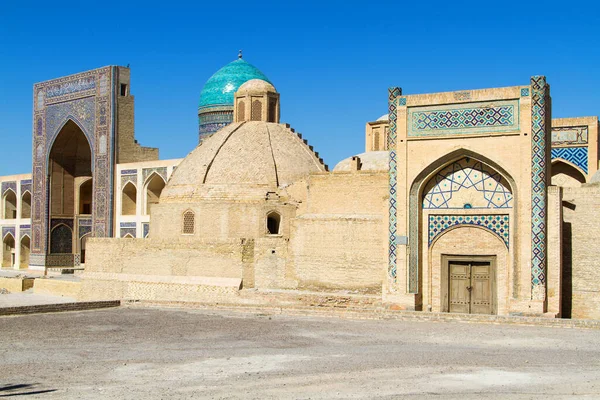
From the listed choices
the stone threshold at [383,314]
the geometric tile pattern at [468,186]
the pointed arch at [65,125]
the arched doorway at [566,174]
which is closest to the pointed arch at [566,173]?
the arched doorway at [566,174]

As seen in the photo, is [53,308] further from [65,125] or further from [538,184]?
[65,125]

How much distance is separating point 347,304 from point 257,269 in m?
4.02

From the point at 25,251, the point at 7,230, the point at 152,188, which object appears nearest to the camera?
the point at 152,188

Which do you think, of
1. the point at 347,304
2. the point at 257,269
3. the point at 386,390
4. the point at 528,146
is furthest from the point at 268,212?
the point at 386,390

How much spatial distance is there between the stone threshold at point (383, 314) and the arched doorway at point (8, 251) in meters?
23.2

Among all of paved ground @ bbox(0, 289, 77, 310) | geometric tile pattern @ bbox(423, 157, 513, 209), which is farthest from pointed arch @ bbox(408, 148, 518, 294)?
paved ground @ bbox(0, 289, 77, 310)

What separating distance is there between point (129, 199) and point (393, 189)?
59.9 ft

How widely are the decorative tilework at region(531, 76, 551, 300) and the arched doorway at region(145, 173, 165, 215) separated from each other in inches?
716

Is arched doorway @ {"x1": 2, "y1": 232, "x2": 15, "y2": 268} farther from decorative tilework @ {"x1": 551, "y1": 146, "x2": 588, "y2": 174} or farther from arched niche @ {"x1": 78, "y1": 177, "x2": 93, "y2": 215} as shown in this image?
decorative tilework @ {"x1": 551, "y1": 146, "x2": 588, "y2": 174}

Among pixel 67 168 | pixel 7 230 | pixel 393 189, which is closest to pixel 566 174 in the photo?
pixel 393 189

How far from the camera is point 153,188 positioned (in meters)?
30.7

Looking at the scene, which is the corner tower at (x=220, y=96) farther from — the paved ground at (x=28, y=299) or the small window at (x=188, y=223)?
the small window at (x=188, y=223)

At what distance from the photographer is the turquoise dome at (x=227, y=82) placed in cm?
3556

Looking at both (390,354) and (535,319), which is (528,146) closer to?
(535,319)
